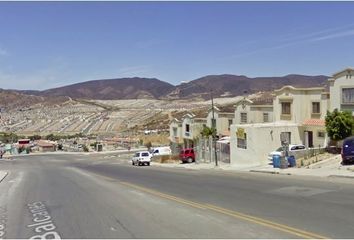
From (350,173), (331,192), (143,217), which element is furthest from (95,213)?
(350,173)

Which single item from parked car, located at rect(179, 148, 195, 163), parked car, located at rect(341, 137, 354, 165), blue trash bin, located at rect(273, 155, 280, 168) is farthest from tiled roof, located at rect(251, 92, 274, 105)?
parked car, located at rect(341, 137, 354, 165)

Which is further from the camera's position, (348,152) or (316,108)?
(316,108)

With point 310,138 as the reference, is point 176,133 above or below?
above

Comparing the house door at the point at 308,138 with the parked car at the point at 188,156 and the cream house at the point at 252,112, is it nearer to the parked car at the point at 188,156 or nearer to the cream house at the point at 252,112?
the cream house at the point at 252,112

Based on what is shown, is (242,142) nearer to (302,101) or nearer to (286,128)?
(286,128)

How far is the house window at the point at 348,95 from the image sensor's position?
44.7 metres

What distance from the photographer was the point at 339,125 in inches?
1693

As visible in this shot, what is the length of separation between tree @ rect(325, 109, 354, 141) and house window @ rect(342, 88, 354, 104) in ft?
6.81

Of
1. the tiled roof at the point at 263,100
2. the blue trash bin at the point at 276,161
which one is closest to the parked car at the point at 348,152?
the blue trash bin at the point at 276,161

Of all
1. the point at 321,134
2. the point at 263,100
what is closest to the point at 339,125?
the point at 321,134

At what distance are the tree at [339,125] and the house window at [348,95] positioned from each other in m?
2.07

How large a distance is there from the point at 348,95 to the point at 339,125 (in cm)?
347

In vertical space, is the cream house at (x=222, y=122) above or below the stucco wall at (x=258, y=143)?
above

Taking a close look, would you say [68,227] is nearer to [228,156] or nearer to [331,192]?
[331,192]
